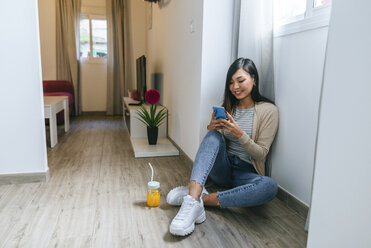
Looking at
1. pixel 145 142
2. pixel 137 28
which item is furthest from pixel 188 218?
pixel 137 28

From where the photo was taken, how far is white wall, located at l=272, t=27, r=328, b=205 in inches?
58.4

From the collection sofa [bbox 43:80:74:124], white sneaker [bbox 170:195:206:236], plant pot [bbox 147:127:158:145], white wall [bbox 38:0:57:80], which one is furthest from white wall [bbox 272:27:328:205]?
white wall [bbox 38:0:57:80]

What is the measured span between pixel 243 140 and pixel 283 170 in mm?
355

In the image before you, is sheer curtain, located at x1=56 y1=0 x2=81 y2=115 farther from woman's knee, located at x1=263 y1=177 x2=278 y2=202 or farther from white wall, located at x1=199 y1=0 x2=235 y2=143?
woman's knee, located at x1=263 y1=177 x2=278 y2=202

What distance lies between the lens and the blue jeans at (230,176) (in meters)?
1.56

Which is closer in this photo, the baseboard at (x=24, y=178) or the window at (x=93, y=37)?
the baseboard at (x=24, y=178)

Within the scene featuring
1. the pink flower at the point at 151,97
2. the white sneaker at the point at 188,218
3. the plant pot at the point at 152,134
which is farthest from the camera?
the pink flower at the point at 151,97

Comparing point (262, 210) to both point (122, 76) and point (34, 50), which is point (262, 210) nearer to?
point (34, 50)

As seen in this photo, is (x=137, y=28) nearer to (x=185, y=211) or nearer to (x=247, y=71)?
(x=247, y=71)

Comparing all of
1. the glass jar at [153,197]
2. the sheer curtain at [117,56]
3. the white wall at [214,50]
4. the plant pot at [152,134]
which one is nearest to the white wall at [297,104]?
the white wall at [214,50]

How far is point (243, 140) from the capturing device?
5.38ft

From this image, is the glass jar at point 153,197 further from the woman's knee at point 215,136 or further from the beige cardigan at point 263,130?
the beige cardigan at point 263,130

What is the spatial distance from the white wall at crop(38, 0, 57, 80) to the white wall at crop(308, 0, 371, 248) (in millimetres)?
5296

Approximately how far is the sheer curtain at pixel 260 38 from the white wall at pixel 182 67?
1.24ft
